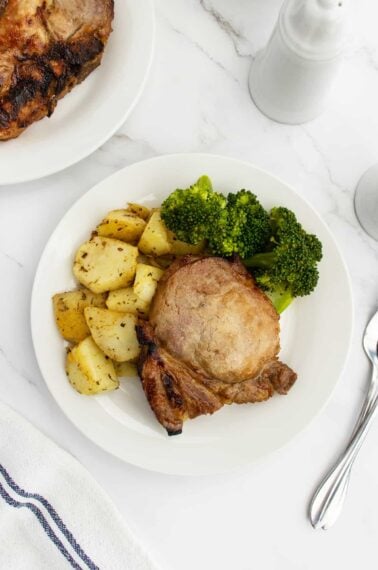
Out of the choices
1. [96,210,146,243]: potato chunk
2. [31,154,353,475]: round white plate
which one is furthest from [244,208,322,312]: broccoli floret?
[96,210,146,243]: potato chunk

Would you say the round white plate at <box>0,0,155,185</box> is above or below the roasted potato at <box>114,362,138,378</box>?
above

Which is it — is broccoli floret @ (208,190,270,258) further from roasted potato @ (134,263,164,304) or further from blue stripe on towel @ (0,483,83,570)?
blue stripe on towel @ (0,483,83,570)

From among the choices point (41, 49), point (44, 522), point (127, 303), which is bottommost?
point (44, 522)

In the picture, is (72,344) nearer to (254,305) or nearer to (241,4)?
(254,305)

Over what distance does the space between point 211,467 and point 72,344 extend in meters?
0.65

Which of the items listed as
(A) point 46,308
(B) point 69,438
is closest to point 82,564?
(B) point 69,438

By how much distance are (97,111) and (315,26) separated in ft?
2.74

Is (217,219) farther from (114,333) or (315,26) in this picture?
(315,26)

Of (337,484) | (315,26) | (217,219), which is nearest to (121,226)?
(217,219)

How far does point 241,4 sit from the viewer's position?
2686 mm

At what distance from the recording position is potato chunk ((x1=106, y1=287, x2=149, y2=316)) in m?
2.35

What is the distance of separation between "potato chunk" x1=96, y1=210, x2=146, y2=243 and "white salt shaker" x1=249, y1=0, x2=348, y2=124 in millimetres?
694

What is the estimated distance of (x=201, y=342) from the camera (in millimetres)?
2252

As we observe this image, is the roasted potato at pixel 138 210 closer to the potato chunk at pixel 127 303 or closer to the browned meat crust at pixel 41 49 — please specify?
the potato chunk at pixel 127 303
